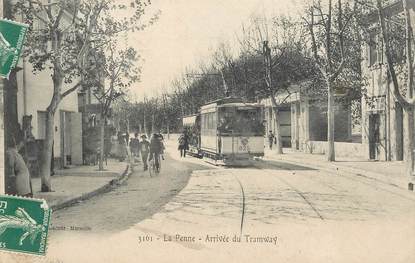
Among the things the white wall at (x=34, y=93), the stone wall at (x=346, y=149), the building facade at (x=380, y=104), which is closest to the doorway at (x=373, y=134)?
the building facade at (x=380, y=104)

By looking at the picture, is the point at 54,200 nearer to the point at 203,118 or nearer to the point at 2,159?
the point at 2,159

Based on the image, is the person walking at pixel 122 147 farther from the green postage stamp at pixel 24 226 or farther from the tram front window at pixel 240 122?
the green postage stamp at pixel 24 226

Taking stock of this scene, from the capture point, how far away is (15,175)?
391 inches

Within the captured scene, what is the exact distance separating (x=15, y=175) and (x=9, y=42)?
108 inches

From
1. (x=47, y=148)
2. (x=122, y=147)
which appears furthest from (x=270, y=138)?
(x=47, y=148)

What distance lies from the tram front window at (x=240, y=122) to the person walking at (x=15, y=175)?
41.8ft

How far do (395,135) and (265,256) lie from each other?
15.3 m

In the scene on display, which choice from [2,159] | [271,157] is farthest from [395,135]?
[2,159]

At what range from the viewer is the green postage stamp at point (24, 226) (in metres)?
8.17

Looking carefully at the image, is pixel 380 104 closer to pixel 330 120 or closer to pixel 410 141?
pixel 330 120

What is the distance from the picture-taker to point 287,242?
8320 mm

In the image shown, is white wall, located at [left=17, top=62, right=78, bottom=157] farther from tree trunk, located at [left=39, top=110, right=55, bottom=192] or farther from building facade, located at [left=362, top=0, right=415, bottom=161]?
building facade, located at [left=362, top=0, right=415, bottom=161]

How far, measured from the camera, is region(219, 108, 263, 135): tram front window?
22094 mm

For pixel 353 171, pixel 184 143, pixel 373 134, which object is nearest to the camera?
pixel 353 171
